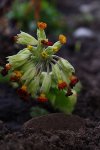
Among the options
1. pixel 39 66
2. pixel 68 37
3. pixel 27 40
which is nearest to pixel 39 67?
pixel 39 66

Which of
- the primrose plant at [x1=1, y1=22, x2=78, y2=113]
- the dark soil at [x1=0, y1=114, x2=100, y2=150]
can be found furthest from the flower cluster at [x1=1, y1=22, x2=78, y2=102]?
the dark soil at [x1=0, y1=114, x2=100, y2=150]

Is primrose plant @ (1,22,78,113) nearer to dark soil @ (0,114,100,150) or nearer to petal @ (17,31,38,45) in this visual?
petal @ (17,31,38,45)

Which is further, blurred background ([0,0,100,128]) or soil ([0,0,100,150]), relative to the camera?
blurred background ([0,0,100,128])

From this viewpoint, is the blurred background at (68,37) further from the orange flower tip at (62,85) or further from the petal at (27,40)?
the orange flower tip at (62,85)

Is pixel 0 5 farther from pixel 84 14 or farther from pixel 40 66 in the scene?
pixel 40 66

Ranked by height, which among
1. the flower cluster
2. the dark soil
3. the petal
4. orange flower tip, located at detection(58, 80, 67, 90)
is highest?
the petal

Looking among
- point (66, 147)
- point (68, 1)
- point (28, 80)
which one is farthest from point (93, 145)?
point (68, 1)

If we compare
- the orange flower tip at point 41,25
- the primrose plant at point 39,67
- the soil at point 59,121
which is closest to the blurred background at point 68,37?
the soil at point 59,121
